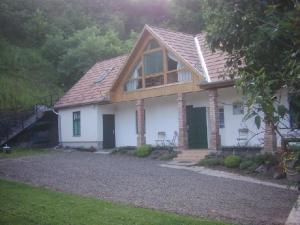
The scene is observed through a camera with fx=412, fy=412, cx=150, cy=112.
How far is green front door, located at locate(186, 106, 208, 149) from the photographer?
787 inches

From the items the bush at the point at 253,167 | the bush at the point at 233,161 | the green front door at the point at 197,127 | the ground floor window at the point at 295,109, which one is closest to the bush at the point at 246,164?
the bush at the point at 253,167

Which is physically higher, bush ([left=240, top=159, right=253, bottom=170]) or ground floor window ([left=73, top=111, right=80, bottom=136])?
ground floor window ([left=73, top=111, right=80, bottom=136])

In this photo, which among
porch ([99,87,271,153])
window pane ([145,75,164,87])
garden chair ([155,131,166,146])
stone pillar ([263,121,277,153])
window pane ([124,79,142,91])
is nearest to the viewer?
stone pillar ([263,121,277,153])

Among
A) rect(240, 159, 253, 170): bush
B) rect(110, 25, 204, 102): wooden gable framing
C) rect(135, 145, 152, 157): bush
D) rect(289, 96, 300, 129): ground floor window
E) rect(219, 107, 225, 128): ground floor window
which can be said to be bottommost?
rect(240, 159, 253, 170): bush

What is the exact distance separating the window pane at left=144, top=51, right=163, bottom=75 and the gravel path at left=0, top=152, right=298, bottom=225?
6105 mm

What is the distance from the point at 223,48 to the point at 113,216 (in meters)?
3.65

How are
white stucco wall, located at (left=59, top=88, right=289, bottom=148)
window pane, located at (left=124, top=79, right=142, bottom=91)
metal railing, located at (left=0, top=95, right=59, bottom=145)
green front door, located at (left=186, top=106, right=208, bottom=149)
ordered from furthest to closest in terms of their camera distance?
metal railing, located at (left=0, top=95, right=59, bottom=145), window pane, located at (left=124, top=79, right=142, bottom=91), green front door, located at (left=186, top=106, right=208, bottom=149), white stucco wall, located at (left=59, top=88, right=289, bottom=148)

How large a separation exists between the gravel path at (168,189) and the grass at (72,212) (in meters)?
0.72

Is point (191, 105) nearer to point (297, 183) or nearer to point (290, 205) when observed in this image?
point (290, 205)

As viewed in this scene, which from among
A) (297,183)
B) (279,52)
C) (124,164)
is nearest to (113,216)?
(297,183)

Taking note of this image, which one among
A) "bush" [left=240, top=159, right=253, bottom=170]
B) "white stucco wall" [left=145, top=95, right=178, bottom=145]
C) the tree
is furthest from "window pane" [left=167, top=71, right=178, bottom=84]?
the tree

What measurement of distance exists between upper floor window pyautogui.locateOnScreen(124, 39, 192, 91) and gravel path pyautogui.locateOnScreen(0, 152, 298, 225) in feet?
17.1

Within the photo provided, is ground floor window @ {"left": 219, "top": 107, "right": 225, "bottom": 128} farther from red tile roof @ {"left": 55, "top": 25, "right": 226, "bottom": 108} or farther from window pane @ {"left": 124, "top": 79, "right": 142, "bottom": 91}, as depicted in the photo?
window pane @ {"left": 124, "top": 79, "right": 142, "bottom": 91}

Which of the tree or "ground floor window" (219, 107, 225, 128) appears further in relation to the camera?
"ground floor window" (219, 107, 225, 128)
